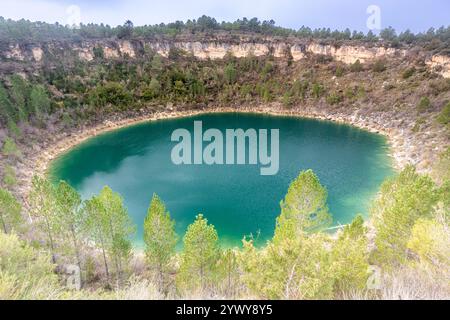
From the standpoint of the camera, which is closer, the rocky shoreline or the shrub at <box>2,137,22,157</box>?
the shrub at <box>2,137,22,157</box>

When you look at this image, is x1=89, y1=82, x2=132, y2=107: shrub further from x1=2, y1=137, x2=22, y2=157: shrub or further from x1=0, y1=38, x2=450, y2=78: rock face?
x1=2, y1=137, x2=22, y2=157: shrub

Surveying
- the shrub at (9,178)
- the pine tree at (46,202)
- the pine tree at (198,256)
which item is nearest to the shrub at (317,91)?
the shrub at (9,178)

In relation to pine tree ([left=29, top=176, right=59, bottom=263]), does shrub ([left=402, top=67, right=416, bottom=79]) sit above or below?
above

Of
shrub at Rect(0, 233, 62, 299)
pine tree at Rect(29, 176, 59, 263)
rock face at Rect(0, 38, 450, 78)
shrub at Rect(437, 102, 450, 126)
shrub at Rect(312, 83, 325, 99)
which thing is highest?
rock face at Rect(0, 38, 450, 78)

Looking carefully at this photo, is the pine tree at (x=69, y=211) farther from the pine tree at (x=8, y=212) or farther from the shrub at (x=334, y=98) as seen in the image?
the shrub at (x=334, y=98)

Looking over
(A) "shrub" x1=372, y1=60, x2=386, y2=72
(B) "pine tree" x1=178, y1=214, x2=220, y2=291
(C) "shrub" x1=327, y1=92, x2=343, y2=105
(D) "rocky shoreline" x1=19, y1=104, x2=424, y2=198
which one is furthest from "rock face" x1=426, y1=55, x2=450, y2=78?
(B) "pine tree" x1=178, y1=214, x2=220, y2=291

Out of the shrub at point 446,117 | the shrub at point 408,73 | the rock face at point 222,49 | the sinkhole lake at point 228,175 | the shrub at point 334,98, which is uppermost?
the rock face at point 222,49
